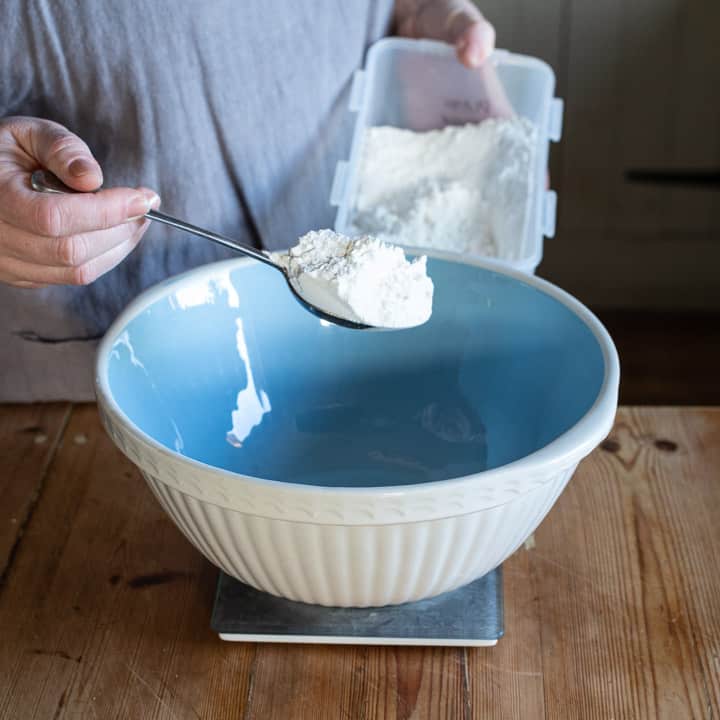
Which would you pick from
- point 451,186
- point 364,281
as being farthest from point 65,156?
point 451,186

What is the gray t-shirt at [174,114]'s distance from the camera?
2.77 feet

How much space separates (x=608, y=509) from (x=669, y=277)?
1.49m

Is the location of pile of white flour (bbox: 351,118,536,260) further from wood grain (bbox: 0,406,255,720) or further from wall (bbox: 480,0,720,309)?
wall (bbox: 480,0,720,309)

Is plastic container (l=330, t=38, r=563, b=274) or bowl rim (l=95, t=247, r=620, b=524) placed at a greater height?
bowl rim (l=95, t=247, r=620, b=524)

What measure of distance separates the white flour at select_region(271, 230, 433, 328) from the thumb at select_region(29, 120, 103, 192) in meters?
0.15

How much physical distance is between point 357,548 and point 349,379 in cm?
26

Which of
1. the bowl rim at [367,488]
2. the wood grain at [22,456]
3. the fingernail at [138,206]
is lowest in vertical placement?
the wood grain at [22,456]

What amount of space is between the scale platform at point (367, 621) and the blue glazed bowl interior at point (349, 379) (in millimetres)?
115

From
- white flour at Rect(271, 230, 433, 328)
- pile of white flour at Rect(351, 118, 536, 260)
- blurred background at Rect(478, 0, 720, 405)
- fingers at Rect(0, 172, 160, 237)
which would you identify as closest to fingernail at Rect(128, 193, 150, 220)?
fingers at Rect(0, 172, 160, 237)

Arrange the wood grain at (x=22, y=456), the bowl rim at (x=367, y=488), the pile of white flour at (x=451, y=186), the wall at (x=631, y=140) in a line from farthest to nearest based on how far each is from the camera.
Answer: the wall at (x=631, y=140), the pile of white flour at (x=451, y=186), the wood grain at (x=22, y=456), the bowl rim at (x=367, y=488)

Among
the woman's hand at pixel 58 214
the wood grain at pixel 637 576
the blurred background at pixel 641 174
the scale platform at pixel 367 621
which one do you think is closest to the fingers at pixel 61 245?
the woman's hand at pixel 58 214

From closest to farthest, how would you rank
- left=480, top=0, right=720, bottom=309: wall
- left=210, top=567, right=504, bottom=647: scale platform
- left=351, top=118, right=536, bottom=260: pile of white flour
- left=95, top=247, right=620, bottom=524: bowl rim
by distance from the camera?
left=95, top=247, right=620, bottom=524: bowl rim → left=210, top=567, right=504, bottom=647: scale platform → left=351, top=118, right=536, bottom=260: pile of white flour → left=480, top=0, right=720, bottom=309: wall

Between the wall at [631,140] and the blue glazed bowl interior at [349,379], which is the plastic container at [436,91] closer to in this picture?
the blue glazed bowl interior at [349,379]

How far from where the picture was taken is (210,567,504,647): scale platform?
2.09 feet
